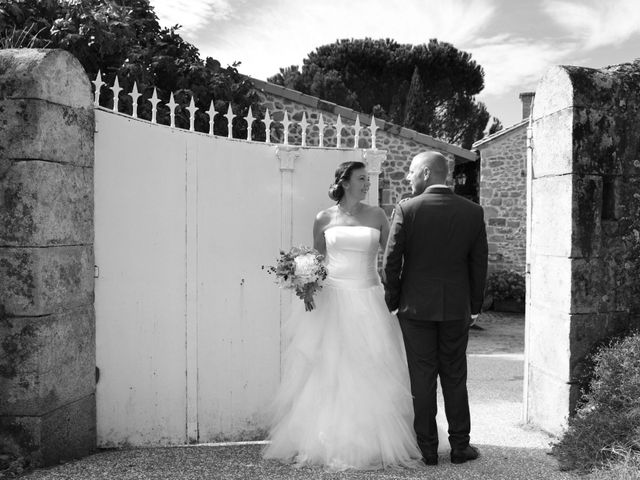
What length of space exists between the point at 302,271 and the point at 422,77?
27.0 meters

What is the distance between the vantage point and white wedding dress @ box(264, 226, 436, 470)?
3.63 m

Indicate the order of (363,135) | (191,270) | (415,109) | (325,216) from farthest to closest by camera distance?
(415,109) → (363,135) → (191,270) → (325,216)

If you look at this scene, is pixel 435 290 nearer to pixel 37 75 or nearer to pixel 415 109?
pixel 37 75

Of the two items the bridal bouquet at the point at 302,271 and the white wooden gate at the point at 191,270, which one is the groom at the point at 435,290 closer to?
the bridal bouquet at the point at 302,271

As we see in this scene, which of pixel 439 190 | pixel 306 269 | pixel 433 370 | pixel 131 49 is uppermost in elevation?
pixel 131 49

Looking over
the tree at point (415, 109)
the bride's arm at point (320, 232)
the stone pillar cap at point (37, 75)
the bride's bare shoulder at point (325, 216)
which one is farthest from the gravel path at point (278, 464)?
the tree at point (415, 109)

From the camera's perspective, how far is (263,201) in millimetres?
4211

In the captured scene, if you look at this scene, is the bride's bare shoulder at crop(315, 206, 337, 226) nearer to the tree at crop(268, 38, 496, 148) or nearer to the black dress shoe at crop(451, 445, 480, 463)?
the black dress shoe at crop(451, 445, 480, 463)

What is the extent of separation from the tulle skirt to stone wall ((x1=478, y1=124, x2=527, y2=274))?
1179 centimetres

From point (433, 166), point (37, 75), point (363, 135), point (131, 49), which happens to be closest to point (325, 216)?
point (433, 166)

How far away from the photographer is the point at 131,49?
30.8 ft

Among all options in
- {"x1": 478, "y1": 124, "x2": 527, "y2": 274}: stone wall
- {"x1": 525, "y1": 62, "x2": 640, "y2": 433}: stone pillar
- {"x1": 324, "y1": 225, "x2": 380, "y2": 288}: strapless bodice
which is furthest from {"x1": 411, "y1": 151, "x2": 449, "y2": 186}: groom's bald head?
{"x1": 478, "y1": 124, "x2": 527, "y2": 274}: stone wall

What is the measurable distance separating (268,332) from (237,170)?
3.66 feet

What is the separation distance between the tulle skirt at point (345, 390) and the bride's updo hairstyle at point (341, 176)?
23.3 inches
